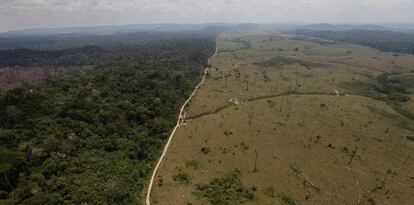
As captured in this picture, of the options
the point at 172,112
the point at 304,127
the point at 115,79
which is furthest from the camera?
the point at 115,79

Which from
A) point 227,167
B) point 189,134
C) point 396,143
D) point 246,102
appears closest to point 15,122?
point 189,134

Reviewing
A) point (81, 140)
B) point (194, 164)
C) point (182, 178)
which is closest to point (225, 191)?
point (182, 178)

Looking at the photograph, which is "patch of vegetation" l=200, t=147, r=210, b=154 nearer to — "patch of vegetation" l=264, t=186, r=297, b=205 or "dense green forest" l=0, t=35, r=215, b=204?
"dense green forest" l=0, t=35, r=215, b=204

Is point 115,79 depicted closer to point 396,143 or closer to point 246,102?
point 246,102

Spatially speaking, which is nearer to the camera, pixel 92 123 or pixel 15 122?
pixel 15 122

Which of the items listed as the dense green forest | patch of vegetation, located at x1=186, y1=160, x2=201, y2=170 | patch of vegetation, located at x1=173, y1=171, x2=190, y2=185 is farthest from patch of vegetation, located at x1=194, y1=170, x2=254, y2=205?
the dense green forest

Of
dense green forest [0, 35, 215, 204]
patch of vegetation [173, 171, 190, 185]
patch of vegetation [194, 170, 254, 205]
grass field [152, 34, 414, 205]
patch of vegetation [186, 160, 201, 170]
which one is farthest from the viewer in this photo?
patch of vegetation [186, 160, 201, 170]

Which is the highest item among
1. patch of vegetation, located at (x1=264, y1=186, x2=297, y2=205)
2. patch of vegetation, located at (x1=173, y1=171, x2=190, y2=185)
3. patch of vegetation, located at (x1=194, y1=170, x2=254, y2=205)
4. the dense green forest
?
the dense green forest
